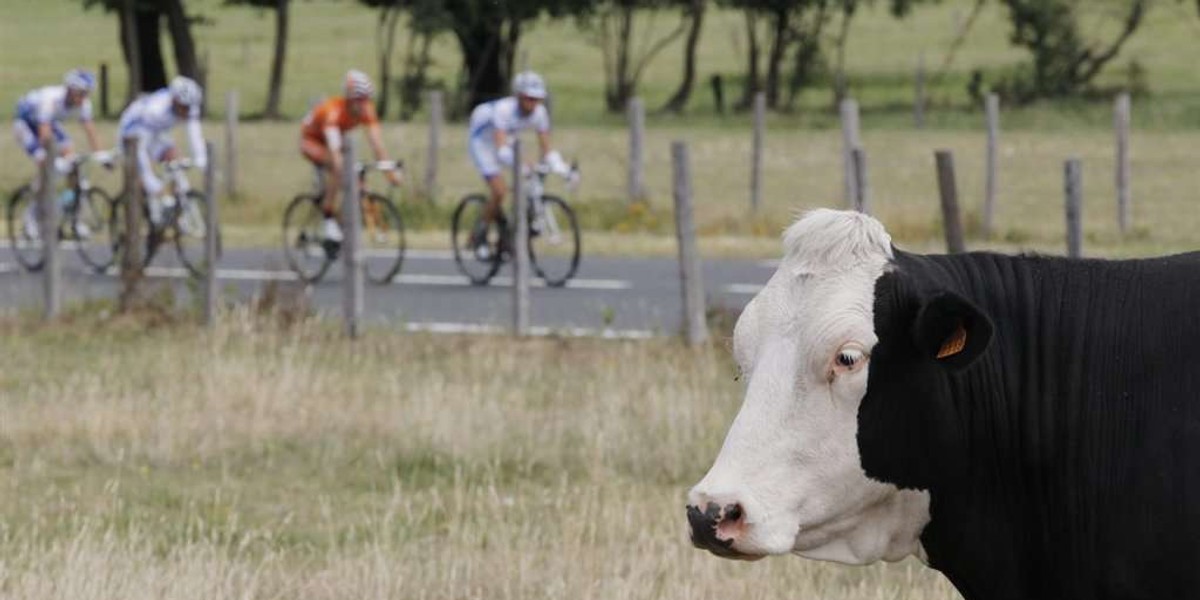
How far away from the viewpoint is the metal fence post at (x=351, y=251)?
55.3 ft

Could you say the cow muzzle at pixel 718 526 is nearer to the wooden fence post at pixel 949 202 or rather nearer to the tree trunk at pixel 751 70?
the wooden fence post at pixel 949 202

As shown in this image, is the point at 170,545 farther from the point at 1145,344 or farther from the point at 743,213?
the point at 743,213

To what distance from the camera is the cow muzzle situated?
5.21m

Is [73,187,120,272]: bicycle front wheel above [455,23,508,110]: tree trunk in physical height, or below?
below

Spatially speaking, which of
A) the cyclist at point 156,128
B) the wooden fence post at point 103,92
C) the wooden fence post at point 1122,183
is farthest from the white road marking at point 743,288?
the wooden fence post at point 103,92

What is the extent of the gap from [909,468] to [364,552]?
13.2 feet

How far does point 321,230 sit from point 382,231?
0.81 meters

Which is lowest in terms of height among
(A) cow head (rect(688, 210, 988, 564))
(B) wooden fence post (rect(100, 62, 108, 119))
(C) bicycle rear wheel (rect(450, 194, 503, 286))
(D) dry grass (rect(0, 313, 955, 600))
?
(D) dry grass (rect(0, 313, 955, 600))

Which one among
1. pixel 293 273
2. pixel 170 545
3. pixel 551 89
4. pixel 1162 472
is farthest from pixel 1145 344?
pixel 551 89

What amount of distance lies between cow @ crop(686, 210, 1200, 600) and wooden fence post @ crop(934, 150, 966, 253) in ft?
30.9

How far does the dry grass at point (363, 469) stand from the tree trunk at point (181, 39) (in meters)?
39.0

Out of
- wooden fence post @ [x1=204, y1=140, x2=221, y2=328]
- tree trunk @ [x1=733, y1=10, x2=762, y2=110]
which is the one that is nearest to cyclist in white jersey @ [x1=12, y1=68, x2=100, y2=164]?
wooden fence post @ [x1=204, y1=140, x2=221, y2=328]

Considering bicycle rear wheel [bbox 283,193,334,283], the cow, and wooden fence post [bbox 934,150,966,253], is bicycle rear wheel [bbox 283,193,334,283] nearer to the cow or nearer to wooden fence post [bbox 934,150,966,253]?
wooden fence post [bbox 934,150,966,253]

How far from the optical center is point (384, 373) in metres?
14.6
